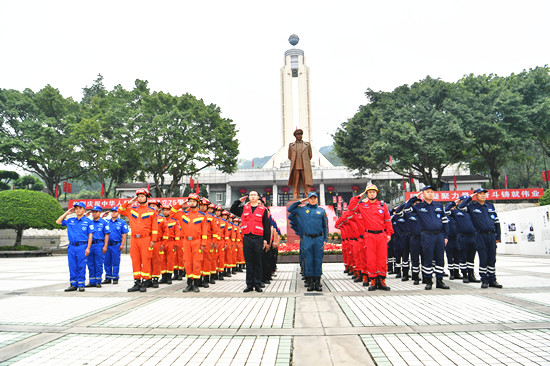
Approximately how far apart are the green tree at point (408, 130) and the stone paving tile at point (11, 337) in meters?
24.8

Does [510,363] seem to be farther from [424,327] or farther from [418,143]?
[418,143]

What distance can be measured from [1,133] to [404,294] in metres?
34.1

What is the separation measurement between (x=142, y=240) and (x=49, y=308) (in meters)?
2.00

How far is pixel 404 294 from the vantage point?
19.4 ft

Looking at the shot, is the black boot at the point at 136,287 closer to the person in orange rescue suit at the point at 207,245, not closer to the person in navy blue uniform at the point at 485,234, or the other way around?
the person in orange rescue suit at the point at 207,245

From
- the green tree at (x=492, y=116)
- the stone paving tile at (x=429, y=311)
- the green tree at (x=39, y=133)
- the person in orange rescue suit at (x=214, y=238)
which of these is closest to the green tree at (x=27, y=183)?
the green tree at (x=39, y=133)

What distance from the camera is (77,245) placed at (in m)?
6.95

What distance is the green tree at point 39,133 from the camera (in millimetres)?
28828

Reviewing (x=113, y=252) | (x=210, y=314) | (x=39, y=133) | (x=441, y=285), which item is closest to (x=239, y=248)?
(x=113, y=252)

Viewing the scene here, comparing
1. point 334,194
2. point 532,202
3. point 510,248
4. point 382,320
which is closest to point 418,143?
point 510,248

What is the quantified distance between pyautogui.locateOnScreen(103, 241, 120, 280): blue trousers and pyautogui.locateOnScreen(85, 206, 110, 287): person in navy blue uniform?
255 millimetres

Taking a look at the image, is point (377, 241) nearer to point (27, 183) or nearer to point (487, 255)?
point (487, 255)

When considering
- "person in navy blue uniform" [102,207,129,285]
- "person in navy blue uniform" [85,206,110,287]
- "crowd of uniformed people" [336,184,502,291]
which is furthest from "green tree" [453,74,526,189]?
"person in navy blue uniform" [85,206,110,287]

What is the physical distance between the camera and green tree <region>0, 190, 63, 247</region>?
21.5 m
